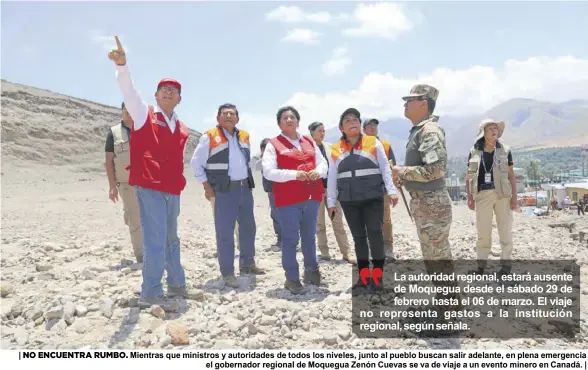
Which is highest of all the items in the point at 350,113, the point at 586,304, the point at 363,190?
the point at 350,113

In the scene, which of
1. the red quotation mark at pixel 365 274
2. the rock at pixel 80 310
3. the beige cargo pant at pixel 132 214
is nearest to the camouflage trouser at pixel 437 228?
the red quotation mark at pixel 365 274

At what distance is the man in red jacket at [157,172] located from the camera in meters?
3.71

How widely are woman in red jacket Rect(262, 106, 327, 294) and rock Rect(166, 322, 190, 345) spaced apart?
4.76 feet

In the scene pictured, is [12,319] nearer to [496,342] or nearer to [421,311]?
[421,311]

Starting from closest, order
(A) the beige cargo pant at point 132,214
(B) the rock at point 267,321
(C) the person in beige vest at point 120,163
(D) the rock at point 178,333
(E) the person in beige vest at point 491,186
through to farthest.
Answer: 1. (D) the rock at point 178,333
2. (B) the rock at point 267,321
3. (E) the person in beige vest at point 491,186
4. (C) the person in beige vest at point 120,163
5. (A) the beige cargo pant at point 132,214

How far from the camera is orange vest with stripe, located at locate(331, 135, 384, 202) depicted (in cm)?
428

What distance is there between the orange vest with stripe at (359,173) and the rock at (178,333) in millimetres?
1995

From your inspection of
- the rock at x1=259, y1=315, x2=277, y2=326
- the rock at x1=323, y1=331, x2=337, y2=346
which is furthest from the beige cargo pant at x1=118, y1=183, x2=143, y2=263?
the rock at x1=323, y1=331, x2=337, y2=346

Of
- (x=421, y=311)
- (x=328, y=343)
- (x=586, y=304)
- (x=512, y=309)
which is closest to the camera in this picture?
(x=328, y=343)

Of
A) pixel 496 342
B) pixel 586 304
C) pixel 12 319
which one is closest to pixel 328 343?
pixel 496 342

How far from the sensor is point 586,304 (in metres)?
4.56

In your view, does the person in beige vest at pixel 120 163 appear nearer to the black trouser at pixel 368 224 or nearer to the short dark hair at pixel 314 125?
the short dark hair at pixel 314 125

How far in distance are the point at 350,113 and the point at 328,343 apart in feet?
7.58

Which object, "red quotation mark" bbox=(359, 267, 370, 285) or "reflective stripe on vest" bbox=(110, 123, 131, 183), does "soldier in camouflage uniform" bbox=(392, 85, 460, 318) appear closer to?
"red quotation mark" bbox=(359, 267, 370, 285)
